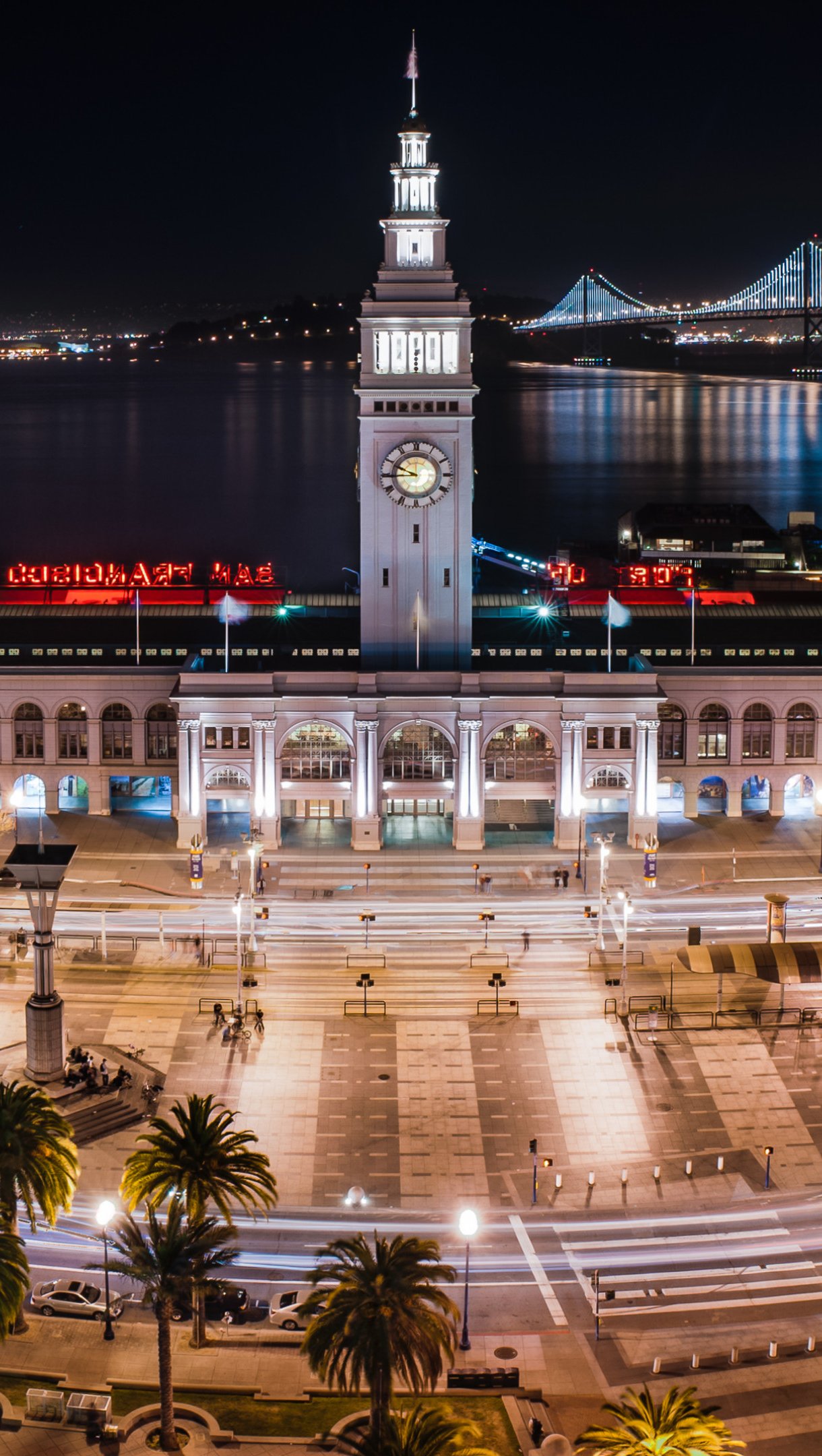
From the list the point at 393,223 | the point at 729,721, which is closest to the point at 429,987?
the point at 729,721

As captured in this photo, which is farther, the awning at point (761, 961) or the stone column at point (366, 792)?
the stone column at point (366, 792)

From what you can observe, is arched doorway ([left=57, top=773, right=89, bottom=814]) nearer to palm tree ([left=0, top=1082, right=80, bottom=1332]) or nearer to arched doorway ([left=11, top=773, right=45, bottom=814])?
arched doorway ([left=11, top=773, right=45, bottom=814])

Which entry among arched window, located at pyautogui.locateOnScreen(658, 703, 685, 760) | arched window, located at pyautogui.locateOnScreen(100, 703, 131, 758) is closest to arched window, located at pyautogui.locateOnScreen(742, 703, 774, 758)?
arched window, located at pyautogui.locateOnScreen(658, 703, 685, 760)

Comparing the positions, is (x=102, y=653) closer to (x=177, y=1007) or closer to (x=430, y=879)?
(x=430, y=879)

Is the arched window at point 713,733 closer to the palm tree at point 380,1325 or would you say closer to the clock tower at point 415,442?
the clock tower at point 415,442

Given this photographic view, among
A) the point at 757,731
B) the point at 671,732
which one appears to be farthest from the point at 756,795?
the point at 671,732

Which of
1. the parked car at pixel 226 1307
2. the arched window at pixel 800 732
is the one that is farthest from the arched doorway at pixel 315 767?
the parked car at pixel 226 1307
